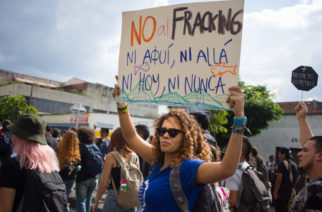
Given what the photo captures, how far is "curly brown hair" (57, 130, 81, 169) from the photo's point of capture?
4.90 m

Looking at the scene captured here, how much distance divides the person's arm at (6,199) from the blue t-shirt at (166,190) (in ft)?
3.30

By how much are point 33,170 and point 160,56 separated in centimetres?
142

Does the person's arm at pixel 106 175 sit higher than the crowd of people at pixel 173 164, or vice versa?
the crowd of people at pixel 173 164

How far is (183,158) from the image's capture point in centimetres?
194

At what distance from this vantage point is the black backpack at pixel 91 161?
4.95 m

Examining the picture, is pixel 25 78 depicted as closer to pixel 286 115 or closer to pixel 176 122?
pixel 286 115

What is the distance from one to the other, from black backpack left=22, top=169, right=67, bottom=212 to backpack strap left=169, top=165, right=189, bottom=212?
102 cm

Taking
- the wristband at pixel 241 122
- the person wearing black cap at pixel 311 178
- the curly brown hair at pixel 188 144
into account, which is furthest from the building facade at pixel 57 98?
the wristband at pixel 241 122

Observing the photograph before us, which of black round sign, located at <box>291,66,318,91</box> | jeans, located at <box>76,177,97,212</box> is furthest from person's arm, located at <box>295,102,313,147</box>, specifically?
jeans, located at <box>76,177,97,212</box>

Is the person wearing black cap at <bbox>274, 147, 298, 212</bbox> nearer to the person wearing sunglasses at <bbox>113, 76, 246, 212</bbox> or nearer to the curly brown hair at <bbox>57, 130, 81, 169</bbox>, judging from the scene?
the curly brown hair at <bbox>57, 130, 81, 169</bbox>

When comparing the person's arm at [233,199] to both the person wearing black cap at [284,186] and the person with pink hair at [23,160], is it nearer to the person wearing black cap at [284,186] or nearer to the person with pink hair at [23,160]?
the person with pink hair at [23,160]

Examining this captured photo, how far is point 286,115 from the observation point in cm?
2695

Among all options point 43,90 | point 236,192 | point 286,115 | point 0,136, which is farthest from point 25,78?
point 236,192

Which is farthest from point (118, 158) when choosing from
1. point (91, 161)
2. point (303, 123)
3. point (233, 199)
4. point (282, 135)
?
point (282, 135)
